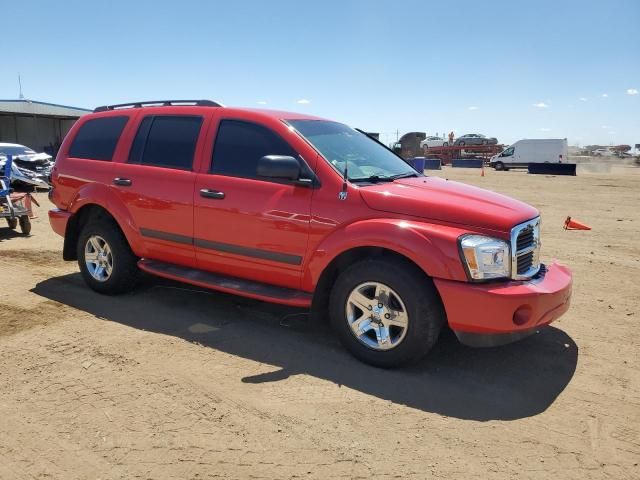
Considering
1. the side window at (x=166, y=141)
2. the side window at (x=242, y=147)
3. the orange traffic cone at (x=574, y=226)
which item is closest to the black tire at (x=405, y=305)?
the side window at (x=242, y=147)

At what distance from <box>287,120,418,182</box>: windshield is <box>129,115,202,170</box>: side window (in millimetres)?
1024

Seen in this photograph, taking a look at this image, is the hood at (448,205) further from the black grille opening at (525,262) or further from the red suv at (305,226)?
the black grille opening at (525,262)

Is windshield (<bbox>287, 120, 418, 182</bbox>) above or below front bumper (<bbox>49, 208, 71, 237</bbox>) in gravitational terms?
above

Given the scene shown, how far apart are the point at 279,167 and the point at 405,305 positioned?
4.61 ft

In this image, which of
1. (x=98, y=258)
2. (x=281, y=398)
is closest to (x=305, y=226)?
(x=281, y=398)

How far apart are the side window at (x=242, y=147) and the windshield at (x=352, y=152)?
0.82 ft

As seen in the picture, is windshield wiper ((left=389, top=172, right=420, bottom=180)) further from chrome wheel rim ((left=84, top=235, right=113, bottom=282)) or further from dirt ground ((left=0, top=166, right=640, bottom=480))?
chrome wheel rim ((left=84, top=235, right=113, bottom=282))

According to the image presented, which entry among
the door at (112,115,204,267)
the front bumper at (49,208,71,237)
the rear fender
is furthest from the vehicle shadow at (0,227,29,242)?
the door at (112,115,204,267)

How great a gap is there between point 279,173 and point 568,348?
108 inches

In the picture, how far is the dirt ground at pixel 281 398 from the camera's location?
2.73m

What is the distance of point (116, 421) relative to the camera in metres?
3.06

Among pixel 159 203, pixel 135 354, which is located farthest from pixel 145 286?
pixel 135 354

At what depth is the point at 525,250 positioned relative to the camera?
12.3ft

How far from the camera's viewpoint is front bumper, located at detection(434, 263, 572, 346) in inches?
134
